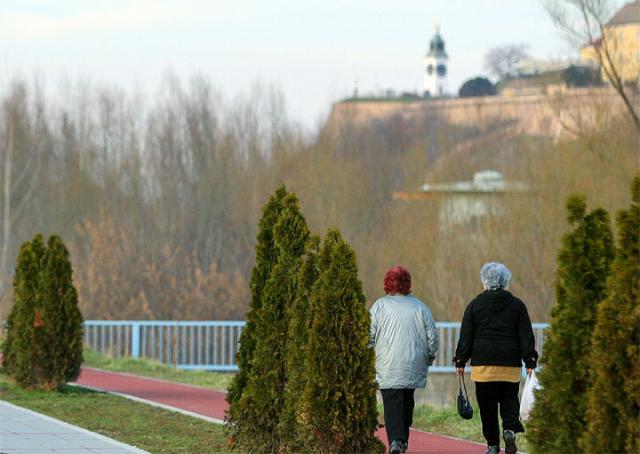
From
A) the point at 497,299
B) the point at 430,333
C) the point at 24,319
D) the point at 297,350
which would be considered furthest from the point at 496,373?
the point at 24,319

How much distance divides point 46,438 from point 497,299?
4.72 meters

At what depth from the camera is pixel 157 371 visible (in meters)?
24.3

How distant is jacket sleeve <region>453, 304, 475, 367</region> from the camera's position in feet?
36.4

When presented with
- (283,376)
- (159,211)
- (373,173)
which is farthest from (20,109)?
(283,376)

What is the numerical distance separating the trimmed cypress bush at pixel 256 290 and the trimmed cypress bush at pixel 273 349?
10cm

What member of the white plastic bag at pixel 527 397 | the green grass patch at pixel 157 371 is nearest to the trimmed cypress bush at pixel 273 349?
the white plastic bag at pixel 527 397

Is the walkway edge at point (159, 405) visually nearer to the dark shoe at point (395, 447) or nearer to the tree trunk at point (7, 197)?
the dark shoe at point (395, 447)

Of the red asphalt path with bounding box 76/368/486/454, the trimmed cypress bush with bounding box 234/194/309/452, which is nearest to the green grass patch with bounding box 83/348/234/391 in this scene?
the red asphalt path with bounding box 76/368/486/454

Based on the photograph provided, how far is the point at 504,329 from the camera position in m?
11.0

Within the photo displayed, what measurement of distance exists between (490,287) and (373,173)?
51179 millimetres

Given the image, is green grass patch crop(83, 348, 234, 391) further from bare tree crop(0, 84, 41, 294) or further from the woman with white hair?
bare tree crop(0, 84, 41, 294)

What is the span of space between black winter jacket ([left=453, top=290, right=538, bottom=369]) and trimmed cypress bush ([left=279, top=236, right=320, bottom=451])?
1.33 m

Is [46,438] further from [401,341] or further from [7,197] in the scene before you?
[7,197]

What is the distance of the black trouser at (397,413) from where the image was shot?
1111 centimetres
